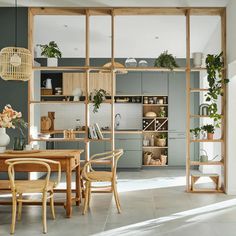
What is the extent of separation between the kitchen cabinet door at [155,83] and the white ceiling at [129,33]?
60 centimetres

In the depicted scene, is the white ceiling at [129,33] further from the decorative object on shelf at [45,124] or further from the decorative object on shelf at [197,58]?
the decorative object on shelf at [45,124]

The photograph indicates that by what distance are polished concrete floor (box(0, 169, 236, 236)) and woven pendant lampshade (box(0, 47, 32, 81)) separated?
6.24 ft

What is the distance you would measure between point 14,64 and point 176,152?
5.93m

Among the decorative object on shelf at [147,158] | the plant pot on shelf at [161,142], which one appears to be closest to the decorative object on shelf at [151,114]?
the plant pot on shelf at [161,142]

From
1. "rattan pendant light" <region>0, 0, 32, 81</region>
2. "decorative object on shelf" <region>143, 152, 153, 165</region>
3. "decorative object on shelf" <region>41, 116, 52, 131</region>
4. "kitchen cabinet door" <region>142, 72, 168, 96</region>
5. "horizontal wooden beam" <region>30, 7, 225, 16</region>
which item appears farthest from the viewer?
"kitchen cabinet door" <region>142, 72, 168, 96</region>

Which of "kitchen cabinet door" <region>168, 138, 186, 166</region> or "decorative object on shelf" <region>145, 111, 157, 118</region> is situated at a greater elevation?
"decorative object on shelf" <region>145, 111, 157, 118</region>

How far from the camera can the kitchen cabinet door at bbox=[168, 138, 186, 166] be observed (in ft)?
34.4

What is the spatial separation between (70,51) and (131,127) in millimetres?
2649

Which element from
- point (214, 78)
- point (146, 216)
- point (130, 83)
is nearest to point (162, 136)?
point (130, 83)

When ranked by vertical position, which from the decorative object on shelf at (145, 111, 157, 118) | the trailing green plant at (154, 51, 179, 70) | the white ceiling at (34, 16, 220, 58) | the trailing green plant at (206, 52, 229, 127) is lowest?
the decorative object on shelf at (145, 111, 157, 118)

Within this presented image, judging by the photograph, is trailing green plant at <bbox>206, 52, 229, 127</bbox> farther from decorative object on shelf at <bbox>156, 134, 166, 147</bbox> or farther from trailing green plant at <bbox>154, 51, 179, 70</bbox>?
decorative object on shelf at <bbox>156, 134, 166, 147</bbox>

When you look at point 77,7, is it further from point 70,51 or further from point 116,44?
point 70,51

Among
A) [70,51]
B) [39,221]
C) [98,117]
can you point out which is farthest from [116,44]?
[39,221]

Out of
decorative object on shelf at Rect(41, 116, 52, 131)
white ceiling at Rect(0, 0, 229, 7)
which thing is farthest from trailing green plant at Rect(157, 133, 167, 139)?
white ceiling at Rect(0, 0, 229, 7)
